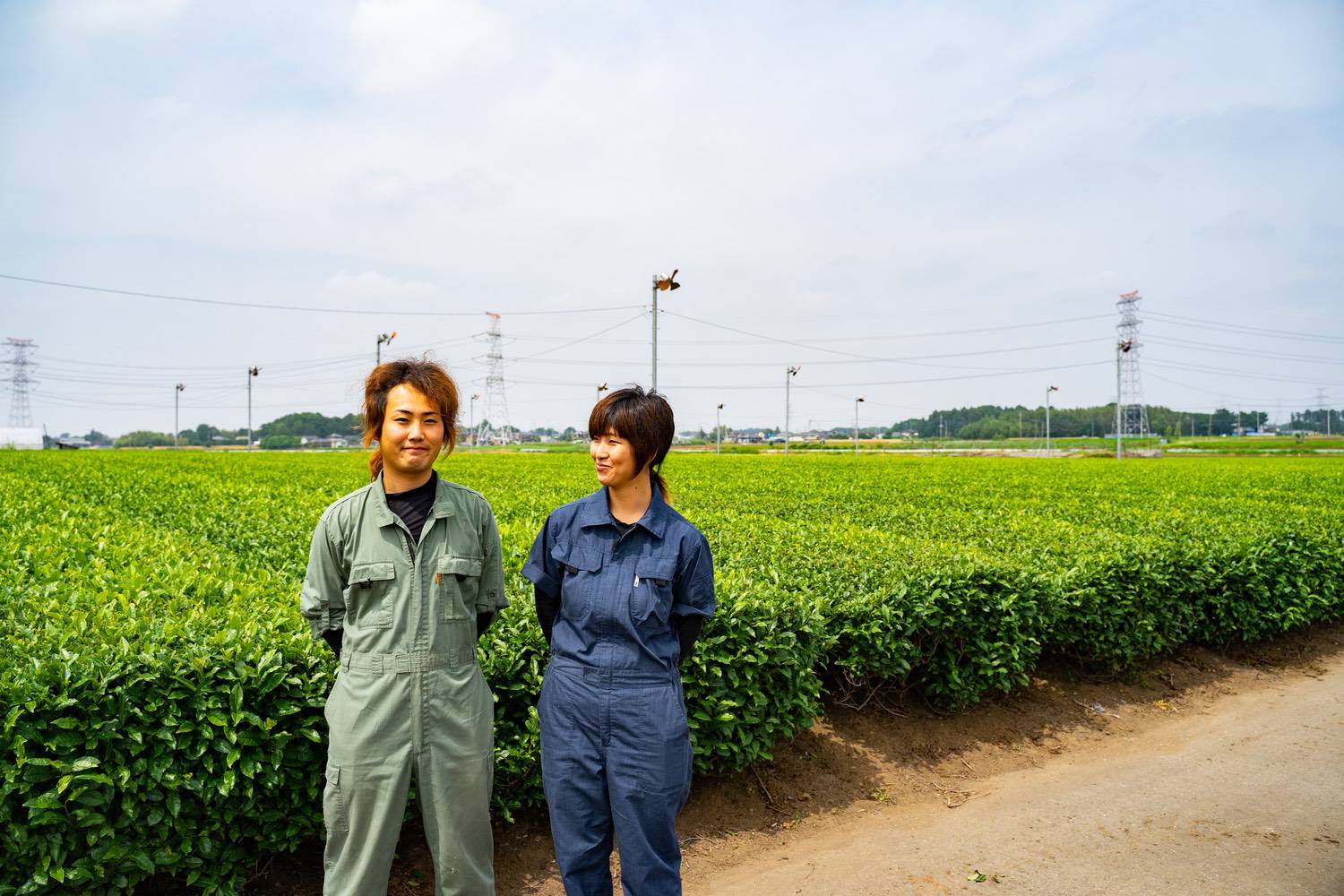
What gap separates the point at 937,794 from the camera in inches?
181

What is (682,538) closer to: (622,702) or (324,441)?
(622,702)

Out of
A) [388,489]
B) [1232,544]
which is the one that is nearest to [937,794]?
[388,489]

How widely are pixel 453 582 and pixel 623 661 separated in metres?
0.58

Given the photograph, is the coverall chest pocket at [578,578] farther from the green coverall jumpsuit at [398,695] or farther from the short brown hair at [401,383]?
the short brown hair at [401,383]

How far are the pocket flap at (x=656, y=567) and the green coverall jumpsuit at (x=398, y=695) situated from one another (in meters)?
0.52

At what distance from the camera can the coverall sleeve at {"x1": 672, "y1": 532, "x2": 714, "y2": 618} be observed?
268 cm

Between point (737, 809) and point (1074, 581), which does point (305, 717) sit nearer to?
point (737, 809)

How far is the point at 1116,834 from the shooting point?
4.04 m

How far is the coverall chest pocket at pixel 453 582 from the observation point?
2.50 m

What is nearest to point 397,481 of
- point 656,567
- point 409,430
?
point 409,430

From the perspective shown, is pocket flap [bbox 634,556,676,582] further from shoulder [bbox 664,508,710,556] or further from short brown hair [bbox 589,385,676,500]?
short brown hair [bbox 589,385,676,500]

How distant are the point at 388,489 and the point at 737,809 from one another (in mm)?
2642

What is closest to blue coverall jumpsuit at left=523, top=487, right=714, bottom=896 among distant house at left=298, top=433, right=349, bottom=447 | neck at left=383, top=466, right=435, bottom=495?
neck at left=383, top=466, right=435, bottom=495

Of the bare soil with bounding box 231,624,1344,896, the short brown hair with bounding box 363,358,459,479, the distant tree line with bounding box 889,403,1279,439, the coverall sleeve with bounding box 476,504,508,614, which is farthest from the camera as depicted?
the distant tree line with bounding box 889,403,1279,439
